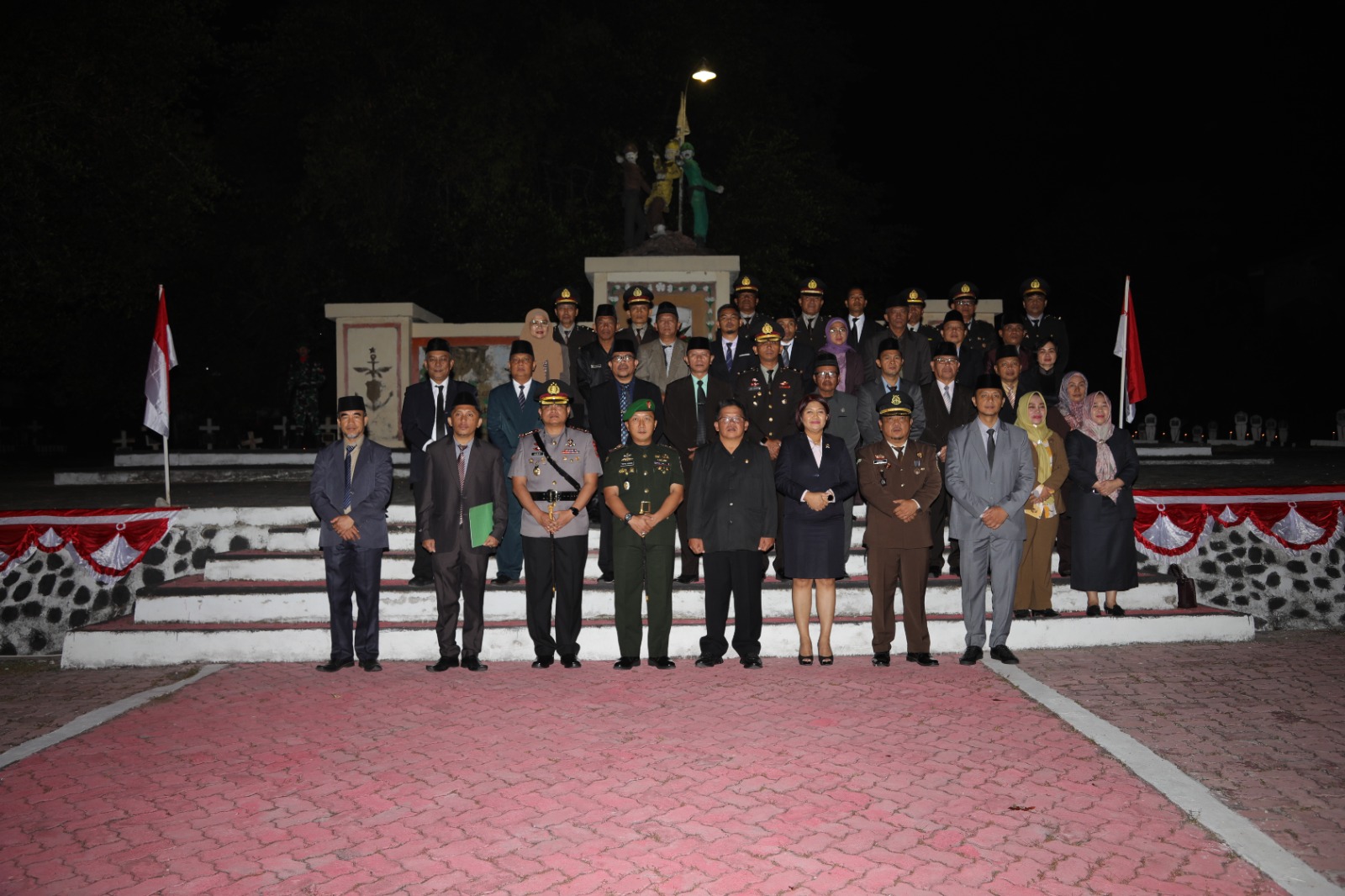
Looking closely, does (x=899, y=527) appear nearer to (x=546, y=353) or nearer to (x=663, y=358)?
(x=663, y=358)

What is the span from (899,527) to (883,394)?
1334 millimetres

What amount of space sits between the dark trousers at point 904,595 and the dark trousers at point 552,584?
213cm

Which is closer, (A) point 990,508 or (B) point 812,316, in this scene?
(A) point 990,508

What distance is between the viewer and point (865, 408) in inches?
311

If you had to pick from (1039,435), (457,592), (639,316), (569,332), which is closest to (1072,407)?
(1039,435)

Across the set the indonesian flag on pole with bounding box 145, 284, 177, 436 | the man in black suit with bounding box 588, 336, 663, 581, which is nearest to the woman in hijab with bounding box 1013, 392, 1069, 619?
the man in black suit with bounding box 588, 336, 663, 581

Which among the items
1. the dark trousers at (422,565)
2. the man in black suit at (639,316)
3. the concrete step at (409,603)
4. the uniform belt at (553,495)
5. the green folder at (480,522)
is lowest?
the concrete step at (409,603)

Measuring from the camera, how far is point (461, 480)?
690 centimetres

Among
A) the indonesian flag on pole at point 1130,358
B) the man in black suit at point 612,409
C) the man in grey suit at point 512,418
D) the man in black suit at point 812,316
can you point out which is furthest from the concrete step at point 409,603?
the indonesian flag on pole at point 1130,358

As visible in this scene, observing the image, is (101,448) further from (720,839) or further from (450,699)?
(720,839)

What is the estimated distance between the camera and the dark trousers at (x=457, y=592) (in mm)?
6848

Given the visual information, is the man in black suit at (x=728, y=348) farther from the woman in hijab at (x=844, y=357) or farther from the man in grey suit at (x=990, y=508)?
the man in grey suit at (x=990, y=508)

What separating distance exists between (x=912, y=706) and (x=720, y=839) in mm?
2239

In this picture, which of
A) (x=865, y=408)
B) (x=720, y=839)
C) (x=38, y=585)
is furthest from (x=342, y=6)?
(x=720, y=839)
